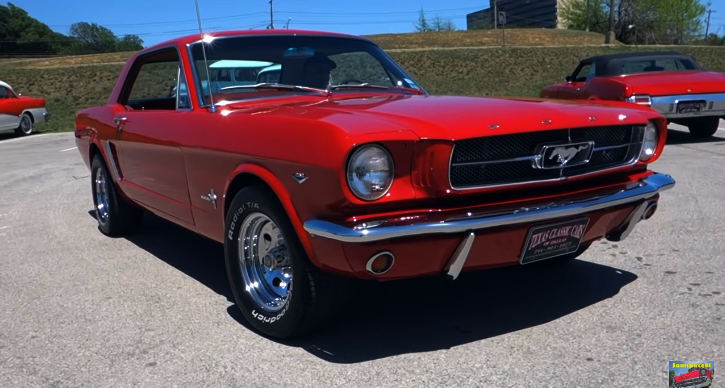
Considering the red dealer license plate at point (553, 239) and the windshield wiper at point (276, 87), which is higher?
the windshield wiper at point (276, 87)

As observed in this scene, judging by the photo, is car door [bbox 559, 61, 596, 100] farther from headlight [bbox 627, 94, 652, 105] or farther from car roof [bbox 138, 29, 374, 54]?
car roof [bbox 138, 29, 374, 54]

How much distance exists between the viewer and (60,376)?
325 cm

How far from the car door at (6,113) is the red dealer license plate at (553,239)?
1717cm

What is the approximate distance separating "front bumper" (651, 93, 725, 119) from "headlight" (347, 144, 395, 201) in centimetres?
750

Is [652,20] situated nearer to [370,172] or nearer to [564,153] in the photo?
[564,153]

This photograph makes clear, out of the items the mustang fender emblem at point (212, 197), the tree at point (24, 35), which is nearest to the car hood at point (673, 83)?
the mustang fender emblem at point (212, 197)

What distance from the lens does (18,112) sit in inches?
730

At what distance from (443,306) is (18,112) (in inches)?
676

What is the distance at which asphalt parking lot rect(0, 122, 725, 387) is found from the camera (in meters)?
3.17

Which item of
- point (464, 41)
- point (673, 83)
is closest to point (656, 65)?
point (673, 83)

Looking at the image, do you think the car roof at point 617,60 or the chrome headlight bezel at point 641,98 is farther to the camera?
the car roof at point 617,60

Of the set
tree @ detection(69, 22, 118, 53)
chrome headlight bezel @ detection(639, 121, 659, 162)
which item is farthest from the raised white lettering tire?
tree @ detection(69, 22, 118, 53)

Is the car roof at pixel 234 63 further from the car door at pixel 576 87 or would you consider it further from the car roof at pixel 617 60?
the car roof at pixel 617 60

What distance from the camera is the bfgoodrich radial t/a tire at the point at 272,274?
10.9ft
